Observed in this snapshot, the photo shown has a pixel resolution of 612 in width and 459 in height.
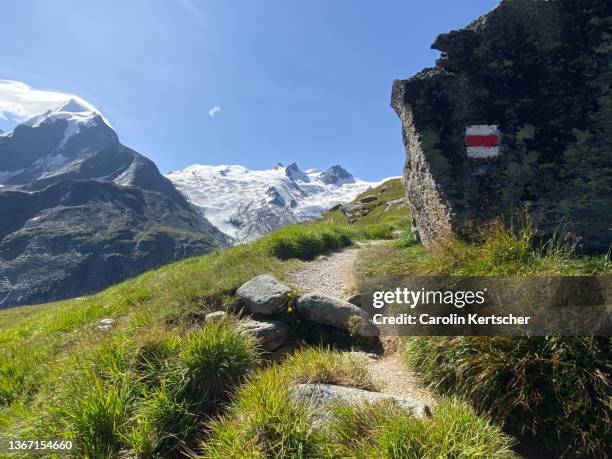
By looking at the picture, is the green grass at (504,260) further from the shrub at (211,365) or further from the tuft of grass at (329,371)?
the shrub at (211,365)

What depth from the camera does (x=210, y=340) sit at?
6.34 m

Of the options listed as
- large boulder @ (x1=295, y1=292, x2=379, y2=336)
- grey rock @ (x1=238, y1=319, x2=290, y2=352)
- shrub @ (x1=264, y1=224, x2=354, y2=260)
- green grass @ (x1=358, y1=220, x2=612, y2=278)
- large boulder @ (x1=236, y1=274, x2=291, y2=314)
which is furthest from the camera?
shrub @ (x1=264, y1=224, x2=354, y2=260)

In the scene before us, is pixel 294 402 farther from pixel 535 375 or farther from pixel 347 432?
pixel 535 375

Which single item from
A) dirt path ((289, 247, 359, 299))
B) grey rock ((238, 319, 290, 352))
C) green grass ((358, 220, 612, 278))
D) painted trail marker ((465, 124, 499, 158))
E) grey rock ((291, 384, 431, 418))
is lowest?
grey rock ((291, 384, 431, 418))

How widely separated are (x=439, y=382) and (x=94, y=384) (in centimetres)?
579

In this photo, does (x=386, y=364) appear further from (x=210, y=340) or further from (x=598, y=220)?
(x=598, y=220)

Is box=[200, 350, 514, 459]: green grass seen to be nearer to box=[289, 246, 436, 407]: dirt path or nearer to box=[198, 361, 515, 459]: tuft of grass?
box=[198, 361, 515, 459]: tuft of grass

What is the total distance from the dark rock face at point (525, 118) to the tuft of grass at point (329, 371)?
4825 millimetres

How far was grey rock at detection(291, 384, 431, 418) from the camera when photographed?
4922 millimetres

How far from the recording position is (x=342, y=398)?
534 cm

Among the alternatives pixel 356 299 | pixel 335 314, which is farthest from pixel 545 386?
pixel 356 299

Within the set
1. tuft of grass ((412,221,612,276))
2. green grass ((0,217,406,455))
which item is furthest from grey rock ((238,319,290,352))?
tuft of grass ((412,221,612,276))

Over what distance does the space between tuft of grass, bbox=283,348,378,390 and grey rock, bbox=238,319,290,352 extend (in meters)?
1.45

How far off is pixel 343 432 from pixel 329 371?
1.43m
